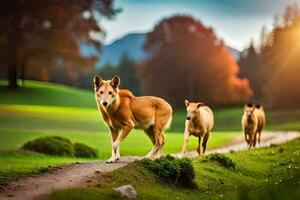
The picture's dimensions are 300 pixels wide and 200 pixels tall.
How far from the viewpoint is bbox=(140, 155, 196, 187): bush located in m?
16.4

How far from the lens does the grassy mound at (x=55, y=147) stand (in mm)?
28141

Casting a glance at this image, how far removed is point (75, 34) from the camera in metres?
66.6

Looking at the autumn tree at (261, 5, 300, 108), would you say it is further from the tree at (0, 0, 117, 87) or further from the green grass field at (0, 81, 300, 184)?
the tree at (0, 0, 117, 87)

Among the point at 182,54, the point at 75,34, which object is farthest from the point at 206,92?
the point at 75,34

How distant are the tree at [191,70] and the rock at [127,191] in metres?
66.7

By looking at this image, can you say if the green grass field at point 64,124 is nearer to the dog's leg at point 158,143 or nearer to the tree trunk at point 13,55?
the tree trunk at point 13,55

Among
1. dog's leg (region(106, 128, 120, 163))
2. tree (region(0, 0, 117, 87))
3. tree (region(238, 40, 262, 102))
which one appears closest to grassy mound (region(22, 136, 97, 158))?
dog's leg (region(106, 128, 120, 163))

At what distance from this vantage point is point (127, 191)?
1405 centimetres

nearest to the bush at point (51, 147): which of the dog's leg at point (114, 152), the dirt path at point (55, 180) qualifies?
the dog's leg at point (114, 152)

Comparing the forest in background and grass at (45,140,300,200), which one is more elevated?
the forest in background

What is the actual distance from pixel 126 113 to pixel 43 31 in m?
49.5

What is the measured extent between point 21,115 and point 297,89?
1304 inches

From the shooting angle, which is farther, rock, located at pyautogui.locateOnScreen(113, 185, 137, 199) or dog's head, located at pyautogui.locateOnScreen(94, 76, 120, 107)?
dog's head, located at pyautogui.locateOnScreen(94, 76, 120, 107)

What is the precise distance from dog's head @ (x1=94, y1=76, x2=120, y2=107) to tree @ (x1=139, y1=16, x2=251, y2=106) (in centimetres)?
6395
